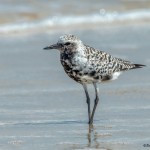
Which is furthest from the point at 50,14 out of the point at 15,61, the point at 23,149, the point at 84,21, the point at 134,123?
the point at 23,149

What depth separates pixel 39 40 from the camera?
39.0 feet

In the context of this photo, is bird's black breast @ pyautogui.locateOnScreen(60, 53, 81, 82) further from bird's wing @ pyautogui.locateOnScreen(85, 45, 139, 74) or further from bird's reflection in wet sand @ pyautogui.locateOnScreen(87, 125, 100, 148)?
bird's reflection in wet sand @ pyautogui.locateOnScreen(87, 125, 100, 148)

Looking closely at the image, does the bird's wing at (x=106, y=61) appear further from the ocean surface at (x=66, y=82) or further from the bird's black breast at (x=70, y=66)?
the ocean surface at (x=66, y=82)

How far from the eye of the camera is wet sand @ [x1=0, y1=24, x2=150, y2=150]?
709 centimetres

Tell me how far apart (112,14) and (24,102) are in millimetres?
5902

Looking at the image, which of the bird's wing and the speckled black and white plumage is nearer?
the speckled black and white plumage

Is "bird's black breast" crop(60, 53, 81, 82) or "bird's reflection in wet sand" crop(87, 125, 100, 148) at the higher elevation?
"bird's black breast" crop(60, 53, 81, 82)

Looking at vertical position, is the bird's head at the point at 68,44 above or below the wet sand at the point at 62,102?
above

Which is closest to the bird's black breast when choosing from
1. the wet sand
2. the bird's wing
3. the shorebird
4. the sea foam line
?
the shorebird

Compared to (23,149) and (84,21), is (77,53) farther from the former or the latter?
(84,21)

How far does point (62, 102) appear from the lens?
28.2 ft

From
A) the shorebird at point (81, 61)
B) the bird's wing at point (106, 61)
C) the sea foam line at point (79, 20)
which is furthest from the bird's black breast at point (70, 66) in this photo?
the sea foam line at point (79, 20)

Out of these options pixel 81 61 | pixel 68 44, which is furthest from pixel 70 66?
pixel 68 44

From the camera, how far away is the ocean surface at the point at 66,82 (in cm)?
722
